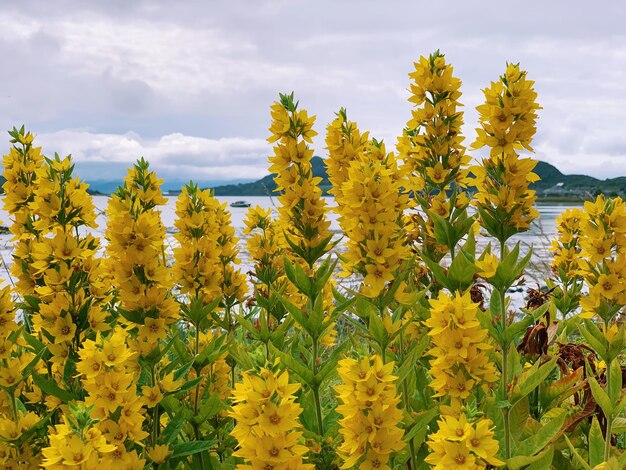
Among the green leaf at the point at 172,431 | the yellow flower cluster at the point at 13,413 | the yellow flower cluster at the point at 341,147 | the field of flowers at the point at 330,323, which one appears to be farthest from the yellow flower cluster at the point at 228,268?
the yellow flower cluster at the point at 13,413

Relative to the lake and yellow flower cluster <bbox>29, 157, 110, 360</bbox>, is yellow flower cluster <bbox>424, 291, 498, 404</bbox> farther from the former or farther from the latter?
yellow flower cluster <bbox>29, 157, 110, 360</bbox>

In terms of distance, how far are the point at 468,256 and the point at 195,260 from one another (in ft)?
4.98

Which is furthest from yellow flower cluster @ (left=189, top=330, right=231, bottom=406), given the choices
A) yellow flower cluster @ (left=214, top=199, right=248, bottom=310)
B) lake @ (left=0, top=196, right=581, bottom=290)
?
lake @ (left=0, top=196, right=581, bottom=290)

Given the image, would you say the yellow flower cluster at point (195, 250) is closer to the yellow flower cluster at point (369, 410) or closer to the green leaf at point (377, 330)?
the green leaf at point (377, 330)

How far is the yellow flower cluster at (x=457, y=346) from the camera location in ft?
7.97

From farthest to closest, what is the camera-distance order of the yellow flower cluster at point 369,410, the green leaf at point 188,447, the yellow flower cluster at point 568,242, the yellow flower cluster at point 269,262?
the yellow flower cluster at point 568,242 < the yellow flower cluster at point 269,262 < the green leaf at point 188,447 < the yellow flower cluster at point 369,410

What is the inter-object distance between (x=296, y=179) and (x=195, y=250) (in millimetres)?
700

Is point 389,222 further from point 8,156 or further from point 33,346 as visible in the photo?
point 8,156

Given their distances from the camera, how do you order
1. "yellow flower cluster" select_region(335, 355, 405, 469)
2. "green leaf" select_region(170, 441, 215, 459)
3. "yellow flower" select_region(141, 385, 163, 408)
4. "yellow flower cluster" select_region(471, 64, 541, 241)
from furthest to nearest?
"yellow flower cluster" select_region(471, 64, 541, 241) → "green leaf" select_region(170, 441, 215, 459) → "yellow flower" select_region(141, 385, 163, 408) → "yellow flower cluster" select_region(335, 355, 405, 469)

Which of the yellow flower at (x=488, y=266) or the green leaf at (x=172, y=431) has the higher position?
the yellow flower at (x=488, y=266)

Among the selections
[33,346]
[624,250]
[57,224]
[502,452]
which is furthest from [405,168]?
[33,346]

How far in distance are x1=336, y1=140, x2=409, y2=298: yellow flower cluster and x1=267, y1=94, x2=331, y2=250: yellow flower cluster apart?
50cm

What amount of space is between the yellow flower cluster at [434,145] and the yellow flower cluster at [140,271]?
1.56 metres

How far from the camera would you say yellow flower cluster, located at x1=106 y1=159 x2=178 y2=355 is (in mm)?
2842
